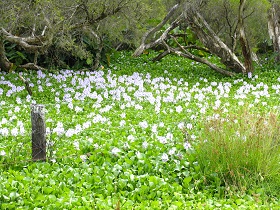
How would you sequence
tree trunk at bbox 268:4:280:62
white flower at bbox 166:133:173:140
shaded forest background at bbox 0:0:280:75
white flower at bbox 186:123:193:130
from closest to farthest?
white flower at bbox 166:133:173:140 < white flower at bbox 186:123:193:130 < shaded forest background at bbox 0:0:280:75 < tree trunk at bbox 268:4:280:62

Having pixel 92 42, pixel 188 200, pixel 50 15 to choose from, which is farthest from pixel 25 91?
pixel 188 200

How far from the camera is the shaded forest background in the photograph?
948cm

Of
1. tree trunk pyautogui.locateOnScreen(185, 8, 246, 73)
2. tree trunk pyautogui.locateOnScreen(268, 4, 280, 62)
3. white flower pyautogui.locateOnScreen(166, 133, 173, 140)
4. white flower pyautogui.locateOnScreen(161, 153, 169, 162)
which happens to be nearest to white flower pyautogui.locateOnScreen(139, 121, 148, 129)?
white flower pyautogui.locateOnScreen(166, 133, 173, 140)

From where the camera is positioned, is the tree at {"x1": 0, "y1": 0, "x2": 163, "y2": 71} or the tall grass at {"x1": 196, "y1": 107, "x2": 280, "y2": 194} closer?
the tall grass at {"x1": 196, "y1": 107, "x2": 280, "y2": 194}

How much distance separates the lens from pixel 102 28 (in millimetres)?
11555

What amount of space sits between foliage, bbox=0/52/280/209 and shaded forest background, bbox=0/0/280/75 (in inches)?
61.6

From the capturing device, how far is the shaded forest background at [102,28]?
9.48m

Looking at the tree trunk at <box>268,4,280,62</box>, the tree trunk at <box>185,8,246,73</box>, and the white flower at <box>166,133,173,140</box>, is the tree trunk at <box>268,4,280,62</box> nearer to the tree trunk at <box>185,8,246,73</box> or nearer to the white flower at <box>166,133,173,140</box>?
the tree trunk at <box>185,8,246,73</box>

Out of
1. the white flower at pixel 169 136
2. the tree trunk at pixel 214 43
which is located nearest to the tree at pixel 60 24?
the tree trunk at pixel 214 43

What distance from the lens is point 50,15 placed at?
980 cm

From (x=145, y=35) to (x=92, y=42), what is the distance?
181cm

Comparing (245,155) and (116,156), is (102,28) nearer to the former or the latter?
(116,156)

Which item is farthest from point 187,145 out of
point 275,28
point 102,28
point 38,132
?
point 275,28

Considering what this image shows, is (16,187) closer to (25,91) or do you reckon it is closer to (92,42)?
(25,91)
